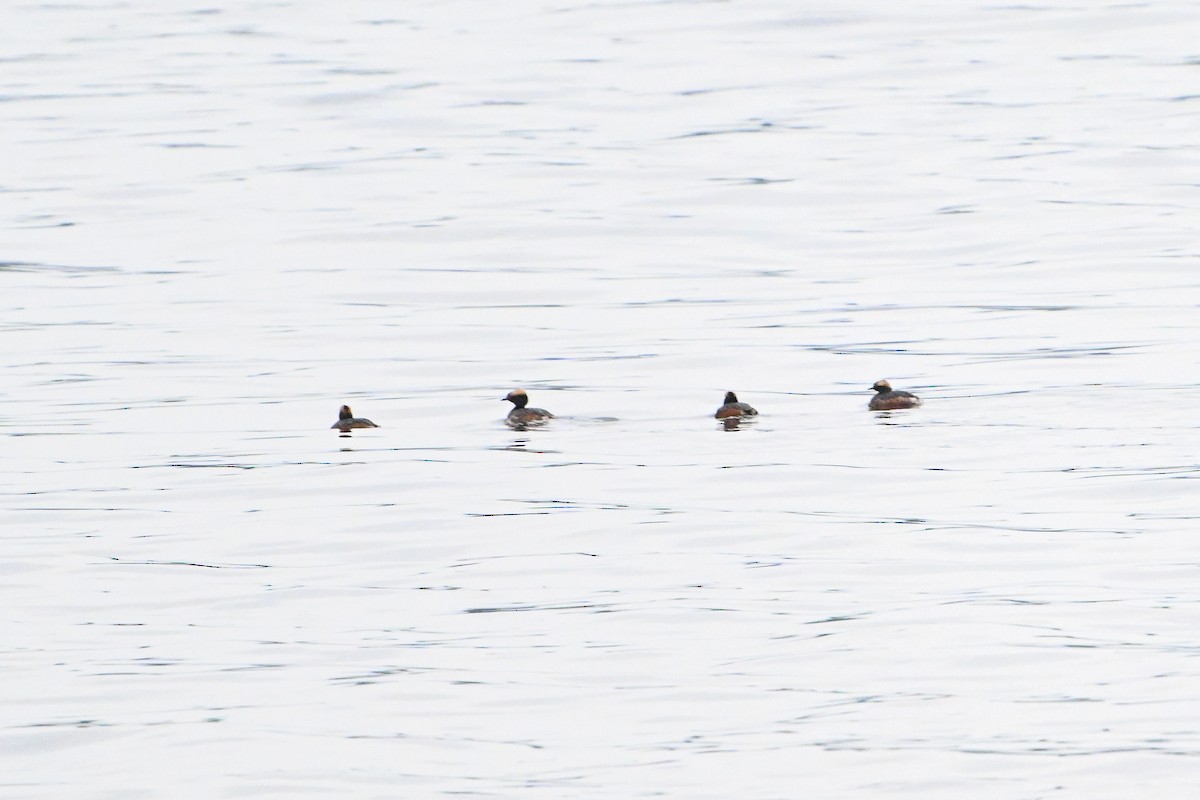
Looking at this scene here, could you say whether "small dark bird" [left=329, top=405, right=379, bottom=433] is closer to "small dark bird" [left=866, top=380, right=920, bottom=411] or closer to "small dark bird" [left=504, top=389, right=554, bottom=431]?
"small dark bird" [left=504, top=389, right=554, bottom=431]

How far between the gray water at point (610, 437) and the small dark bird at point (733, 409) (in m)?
0.32

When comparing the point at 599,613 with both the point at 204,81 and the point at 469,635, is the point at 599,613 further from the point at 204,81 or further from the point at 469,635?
the point at 204,81

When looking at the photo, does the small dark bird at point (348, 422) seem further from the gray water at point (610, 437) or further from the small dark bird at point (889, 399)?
the small dark bird at point (889, 399)

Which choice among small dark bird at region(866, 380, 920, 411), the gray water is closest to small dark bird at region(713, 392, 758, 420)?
the gray water

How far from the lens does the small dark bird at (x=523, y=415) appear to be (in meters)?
18.4

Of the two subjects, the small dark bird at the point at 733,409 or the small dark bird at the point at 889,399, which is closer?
the small dark bird at the point at 733,409

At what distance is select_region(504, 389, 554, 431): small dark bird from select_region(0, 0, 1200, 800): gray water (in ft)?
0.67

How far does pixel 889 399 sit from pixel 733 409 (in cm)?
116

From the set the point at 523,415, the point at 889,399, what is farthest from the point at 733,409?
the point at 523,415

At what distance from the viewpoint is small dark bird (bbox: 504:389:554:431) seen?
18.4 metres

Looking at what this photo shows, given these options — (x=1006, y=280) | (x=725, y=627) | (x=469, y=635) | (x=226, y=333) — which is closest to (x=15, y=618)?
(x=469, y=635)

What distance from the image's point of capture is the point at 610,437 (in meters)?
18.1

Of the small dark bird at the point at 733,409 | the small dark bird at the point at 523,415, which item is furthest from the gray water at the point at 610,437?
the small dark bird at the point at 733,409

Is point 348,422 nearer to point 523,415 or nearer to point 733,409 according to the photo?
point 523,415
